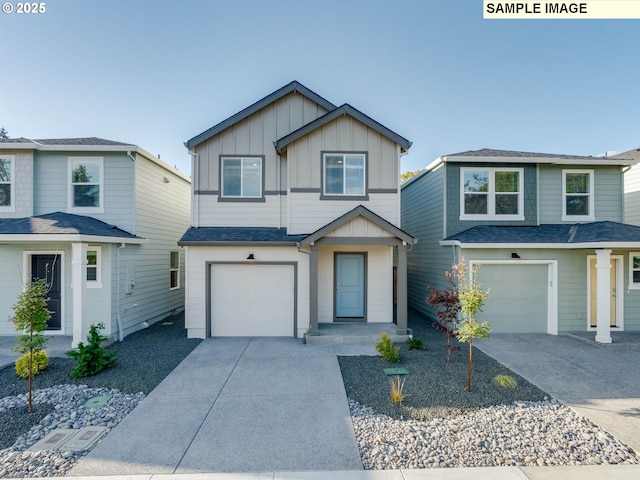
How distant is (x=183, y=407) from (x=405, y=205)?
1174cm

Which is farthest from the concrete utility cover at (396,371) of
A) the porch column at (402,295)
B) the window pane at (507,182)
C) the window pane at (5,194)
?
the window pane at (5,194)

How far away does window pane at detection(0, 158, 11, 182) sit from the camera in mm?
9039

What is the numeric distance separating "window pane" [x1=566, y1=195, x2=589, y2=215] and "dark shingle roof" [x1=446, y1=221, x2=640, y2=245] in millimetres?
566

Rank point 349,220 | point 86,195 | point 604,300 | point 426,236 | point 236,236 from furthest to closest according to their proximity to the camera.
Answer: point 426,236 < point 86,195 < point 236,236 < point 349,220 < point 604,300

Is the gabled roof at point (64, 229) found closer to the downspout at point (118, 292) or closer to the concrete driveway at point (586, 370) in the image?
the downspout at point (118, 292)

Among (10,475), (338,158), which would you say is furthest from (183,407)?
(338,158)

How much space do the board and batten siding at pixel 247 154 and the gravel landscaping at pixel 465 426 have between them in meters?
5.68

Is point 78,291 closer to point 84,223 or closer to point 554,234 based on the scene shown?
point 84,223

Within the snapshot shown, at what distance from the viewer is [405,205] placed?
14.0m

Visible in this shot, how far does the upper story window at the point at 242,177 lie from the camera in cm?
955

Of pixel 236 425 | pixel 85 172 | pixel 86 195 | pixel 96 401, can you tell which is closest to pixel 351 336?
pixel 236 425

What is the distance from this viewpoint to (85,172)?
9.20 meters

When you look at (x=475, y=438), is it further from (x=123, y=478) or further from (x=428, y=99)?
(x=428, y=99)

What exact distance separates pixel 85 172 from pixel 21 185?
174 cm
